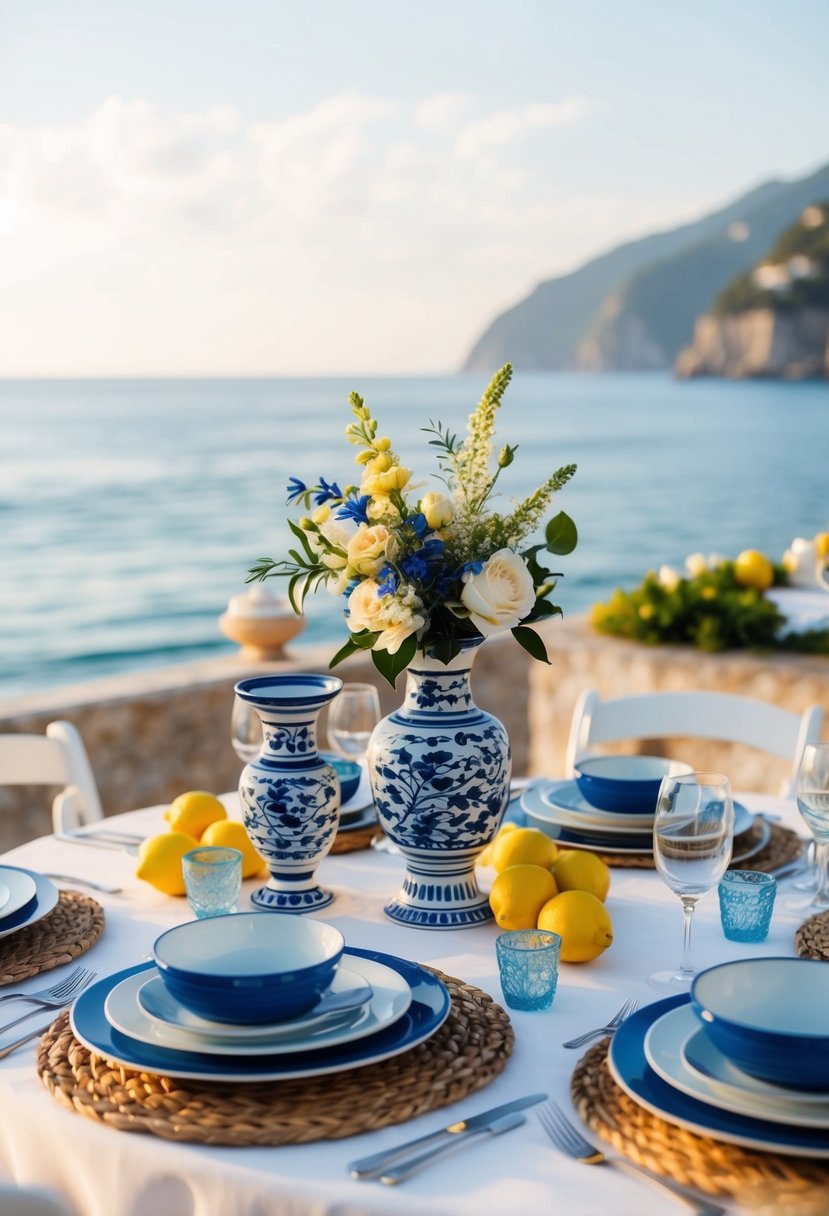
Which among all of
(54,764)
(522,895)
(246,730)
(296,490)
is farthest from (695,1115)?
(54,764)

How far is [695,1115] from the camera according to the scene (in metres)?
0.97

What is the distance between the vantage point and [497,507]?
4.93 ft

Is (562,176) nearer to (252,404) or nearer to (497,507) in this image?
(252,404)

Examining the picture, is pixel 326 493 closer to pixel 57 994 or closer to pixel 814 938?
pixel 57 994

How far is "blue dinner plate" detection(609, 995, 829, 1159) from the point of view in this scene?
93cm

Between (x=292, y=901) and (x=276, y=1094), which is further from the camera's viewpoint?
(x=292, y=901)

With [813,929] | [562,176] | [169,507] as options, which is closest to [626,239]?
[562,176]

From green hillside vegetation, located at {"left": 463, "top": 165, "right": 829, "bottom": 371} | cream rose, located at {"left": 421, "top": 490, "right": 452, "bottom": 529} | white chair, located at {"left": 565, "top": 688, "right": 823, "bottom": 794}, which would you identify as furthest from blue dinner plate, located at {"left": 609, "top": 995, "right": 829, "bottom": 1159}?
green hillside vegetation, located at {"left": 463, "top": 165, "right": 829, "bottom": 371}

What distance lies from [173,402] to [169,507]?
14.8 meters

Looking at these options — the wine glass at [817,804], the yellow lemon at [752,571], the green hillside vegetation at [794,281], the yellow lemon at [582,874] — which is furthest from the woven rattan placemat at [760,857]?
the green hillside vegetation at [794,281]

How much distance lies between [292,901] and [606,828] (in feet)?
1.55

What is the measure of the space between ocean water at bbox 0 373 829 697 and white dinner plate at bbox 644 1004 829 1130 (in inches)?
529

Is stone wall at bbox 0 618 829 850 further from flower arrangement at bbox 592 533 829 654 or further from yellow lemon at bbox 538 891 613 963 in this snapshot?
yellow lemon at bbox 538 891 613 963

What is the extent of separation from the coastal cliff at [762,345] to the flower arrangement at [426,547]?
3988cm
